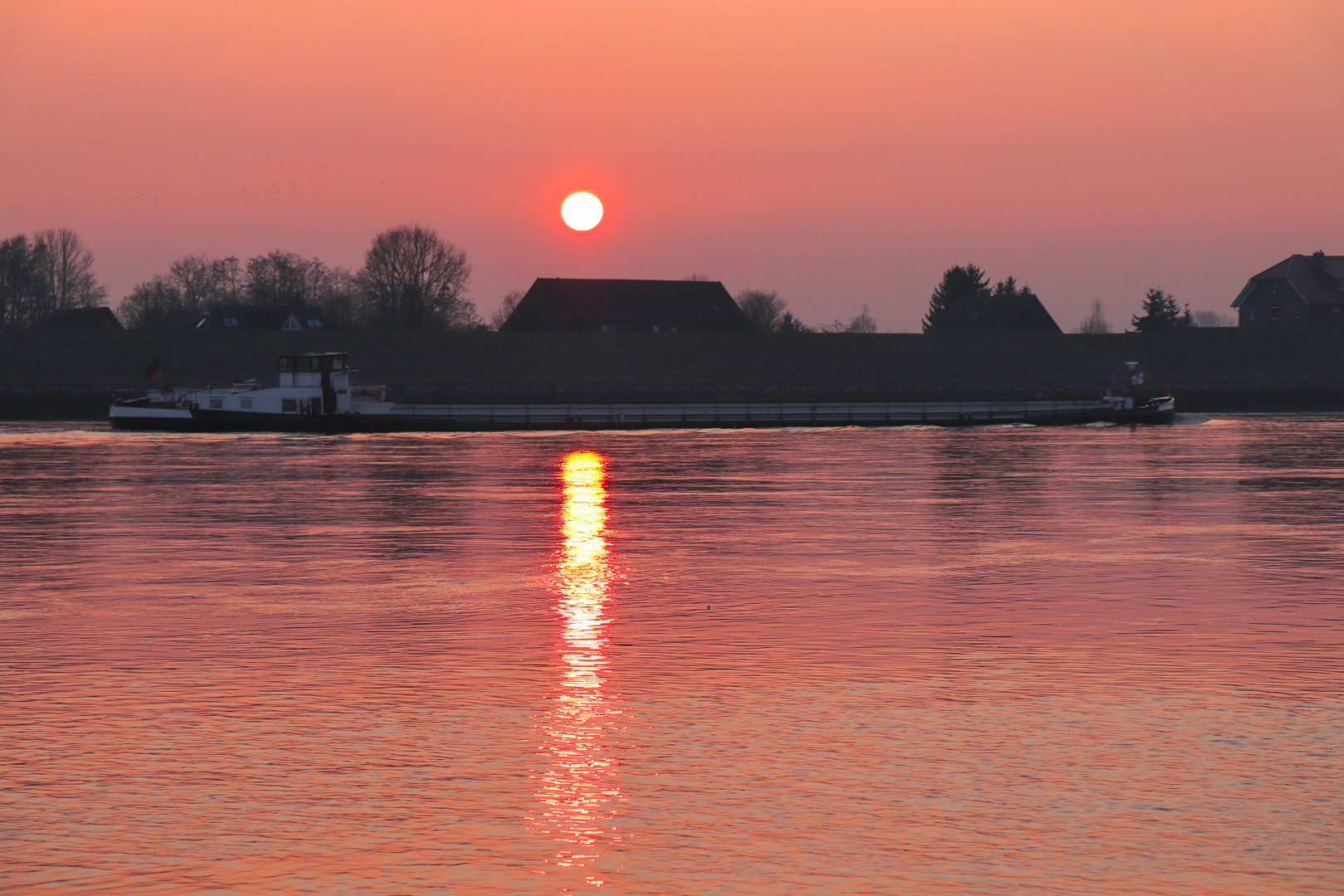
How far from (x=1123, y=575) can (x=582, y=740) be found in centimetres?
1103

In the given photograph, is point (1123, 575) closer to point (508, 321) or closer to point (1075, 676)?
point (1075, 676)

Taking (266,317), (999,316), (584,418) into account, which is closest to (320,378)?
(584,418)

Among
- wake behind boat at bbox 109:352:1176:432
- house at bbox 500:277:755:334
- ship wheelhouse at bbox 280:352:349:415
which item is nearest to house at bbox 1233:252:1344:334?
house at bbox 500:277:755:334

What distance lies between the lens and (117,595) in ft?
57.1

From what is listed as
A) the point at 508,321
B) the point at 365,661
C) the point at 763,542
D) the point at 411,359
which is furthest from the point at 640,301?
the point at 365,661

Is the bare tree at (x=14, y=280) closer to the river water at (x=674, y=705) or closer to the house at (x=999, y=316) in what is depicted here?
the house at (x=999, y=316)

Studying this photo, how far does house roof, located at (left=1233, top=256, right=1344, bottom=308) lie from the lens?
→ 150 meters

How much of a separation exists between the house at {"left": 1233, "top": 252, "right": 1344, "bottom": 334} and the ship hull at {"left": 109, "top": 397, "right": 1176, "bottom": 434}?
68710 mm

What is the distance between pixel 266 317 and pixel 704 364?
57.5m

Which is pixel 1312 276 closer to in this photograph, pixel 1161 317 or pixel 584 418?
pixel 1161 317

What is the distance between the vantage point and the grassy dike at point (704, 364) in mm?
106375

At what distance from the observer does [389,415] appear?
75.7 m

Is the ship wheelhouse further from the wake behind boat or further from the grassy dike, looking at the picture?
the grassy dike

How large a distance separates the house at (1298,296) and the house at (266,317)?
93048mm
